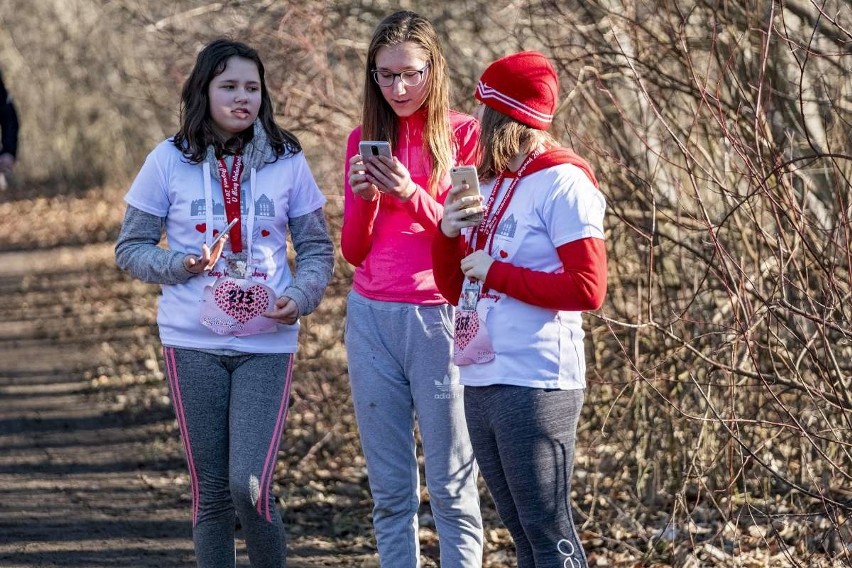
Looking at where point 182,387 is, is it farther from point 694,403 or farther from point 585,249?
point 694,403

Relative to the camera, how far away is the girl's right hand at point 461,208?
3.57 m

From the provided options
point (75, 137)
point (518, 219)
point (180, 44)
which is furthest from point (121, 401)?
point (75, 137)

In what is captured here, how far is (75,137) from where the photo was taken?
23703 millimetres

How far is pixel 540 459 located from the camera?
3.53 meters

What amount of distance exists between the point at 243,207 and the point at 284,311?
37cm

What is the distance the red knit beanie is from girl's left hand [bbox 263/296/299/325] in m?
0.91

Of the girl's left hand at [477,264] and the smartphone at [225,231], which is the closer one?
the girl's left hand at [477,264]

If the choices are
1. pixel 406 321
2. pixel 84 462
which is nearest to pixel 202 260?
pixel 406 321

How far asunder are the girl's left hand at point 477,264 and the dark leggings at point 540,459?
323 mm

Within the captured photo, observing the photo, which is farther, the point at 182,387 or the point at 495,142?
the point at 182,387

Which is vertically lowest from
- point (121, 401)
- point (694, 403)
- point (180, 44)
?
point (121, 401)

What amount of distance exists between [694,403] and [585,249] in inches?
91.3

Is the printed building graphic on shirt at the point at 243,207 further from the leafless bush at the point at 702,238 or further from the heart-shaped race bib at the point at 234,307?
the leafless bush at the point at 702,238

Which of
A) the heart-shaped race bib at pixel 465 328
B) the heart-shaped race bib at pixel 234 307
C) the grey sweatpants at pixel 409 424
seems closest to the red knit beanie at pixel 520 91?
the heart-shaped race bib at pixel 465 328
